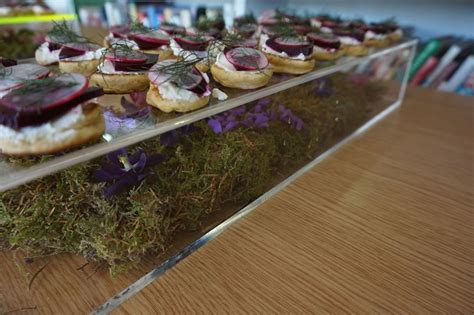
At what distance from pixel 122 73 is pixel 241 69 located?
0.19 metres

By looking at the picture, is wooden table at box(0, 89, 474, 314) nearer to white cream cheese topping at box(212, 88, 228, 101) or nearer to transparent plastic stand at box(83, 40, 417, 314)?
transparent plastic stand at box(83, 40, 417, 314)

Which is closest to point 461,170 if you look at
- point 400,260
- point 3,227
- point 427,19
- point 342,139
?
point 342,139

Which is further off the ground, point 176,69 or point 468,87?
point 176,69

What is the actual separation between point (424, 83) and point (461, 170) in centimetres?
90

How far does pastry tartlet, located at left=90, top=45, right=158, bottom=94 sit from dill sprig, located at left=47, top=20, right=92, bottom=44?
0.17m

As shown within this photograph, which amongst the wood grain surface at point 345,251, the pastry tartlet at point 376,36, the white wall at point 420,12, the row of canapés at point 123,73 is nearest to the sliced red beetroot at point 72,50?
the row of canapés at point 123,73

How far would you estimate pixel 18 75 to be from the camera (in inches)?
18.0

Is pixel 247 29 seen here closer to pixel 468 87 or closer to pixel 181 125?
pixel 181 125

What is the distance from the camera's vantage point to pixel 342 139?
86 cm

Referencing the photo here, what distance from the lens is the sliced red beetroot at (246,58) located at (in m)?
0.56

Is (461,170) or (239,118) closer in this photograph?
(239,118)

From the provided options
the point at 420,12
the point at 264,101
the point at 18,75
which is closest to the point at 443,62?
the point at 420,12

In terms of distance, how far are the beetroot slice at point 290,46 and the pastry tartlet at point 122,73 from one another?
28 centimetres

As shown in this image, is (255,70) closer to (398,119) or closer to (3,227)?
(3,227)
